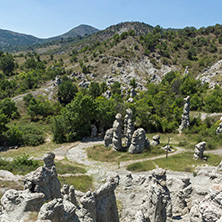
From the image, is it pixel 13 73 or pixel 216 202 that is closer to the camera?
pixel 216 202

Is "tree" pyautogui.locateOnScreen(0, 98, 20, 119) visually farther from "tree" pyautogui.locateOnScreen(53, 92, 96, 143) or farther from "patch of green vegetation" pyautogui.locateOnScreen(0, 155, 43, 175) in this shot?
"patch of green vegetation" pyautogui.locateOnScreen(0, 155, 43, 175)

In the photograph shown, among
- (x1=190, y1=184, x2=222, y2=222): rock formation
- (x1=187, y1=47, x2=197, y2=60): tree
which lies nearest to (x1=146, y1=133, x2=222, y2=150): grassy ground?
(x1=190, y1=184, x2=222, y2=222): rock formation

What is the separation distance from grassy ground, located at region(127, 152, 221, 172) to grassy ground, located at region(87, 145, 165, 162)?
2.65 m

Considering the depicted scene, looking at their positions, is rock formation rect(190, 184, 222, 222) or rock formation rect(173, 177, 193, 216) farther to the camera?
rock formation rect(173, 177, 193, 216)

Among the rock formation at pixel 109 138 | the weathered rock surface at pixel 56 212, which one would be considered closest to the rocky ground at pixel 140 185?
the weathered rock surface at pixel 56 212

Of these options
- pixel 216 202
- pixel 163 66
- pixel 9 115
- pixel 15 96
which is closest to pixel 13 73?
pixel 15 96

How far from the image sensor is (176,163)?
26656 millimetres

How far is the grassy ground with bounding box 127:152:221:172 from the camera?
25.5m

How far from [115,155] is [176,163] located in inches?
384

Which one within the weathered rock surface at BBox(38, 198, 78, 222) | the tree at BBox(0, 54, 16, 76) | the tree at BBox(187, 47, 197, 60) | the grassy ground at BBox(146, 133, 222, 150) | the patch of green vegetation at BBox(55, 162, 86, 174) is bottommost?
the patch of green vegetation at BBox(55, 162, 86, 174)

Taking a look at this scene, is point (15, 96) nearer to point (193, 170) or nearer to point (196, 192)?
point (193, 170)

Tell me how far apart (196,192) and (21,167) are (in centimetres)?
1912

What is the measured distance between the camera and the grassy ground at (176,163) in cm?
2547

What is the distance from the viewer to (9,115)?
182 ft
